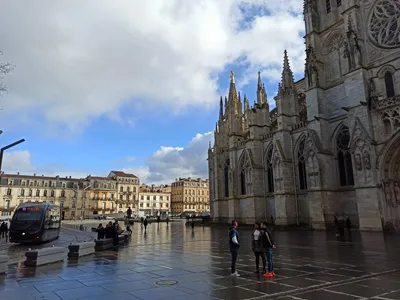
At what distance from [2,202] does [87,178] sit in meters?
21.9

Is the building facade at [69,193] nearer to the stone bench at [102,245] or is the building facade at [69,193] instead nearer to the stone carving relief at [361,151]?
the stone bench at [102,245]

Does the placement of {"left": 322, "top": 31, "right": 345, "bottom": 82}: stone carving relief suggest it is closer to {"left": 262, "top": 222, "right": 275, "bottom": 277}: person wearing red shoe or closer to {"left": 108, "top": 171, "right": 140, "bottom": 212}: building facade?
{"left": 262, "top": 222, "right": 275, "bottom": 277}: person wearing red shoe

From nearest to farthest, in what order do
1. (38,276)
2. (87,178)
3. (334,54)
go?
(38,276)
(334,54)
(87,178)

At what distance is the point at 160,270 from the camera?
973cm

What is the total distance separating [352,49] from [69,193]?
3122 inches

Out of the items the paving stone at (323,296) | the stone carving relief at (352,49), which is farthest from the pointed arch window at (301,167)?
the paving stone at (323,296)

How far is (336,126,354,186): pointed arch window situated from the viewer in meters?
26.7

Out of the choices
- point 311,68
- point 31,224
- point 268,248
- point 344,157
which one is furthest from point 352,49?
point 31,224

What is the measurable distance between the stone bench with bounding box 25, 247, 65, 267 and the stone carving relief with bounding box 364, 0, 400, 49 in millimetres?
28549

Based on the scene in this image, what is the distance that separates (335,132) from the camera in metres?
27.8

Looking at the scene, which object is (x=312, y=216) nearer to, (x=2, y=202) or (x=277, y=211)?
(x=277, y=211)

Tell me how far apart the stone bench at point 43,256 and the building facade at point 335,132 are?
2151 cm

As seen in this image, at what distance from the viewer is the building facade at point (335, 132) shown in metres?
22.9

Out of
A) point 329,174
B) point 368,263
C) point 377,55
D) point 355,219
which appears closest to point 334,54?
point 377,55
